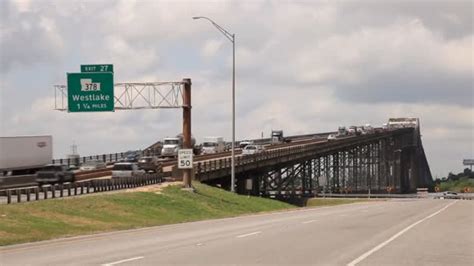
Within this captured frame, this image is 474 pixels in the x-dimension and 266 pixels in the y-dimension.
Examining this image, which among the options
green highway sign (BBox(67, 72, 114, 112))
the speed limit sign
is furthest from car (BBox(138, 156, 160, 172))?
green highway sign (BBox(67, 72, 114, 112))

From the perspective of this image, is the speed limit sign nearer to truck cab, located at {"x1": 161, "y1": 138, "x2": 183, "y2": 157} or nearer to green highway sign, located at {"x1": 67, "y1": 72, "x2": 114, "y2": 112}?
green highway sign, located at {"x1": 67, "y1": 72, "x2": 114, "y2": 112}

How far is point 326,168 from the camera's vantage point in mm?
149500

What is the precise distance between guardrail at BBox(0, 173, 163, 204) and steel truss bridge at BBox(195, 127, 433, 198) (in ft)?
30.4

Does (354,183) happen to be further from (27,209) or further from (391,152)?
(27,209)

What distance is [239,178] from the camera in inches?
3398

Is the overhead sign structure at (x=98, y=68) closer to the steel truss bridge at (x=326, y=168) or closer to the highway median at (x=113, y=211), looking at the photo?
the highway median at (x=113, y=211)

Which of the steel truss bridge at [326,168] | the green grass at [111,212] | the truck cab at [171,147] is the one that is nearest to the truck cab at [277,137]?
the steel truss bridge at [326,168]

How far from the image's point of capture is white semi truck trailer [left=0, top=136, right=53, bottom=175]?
50.4 m

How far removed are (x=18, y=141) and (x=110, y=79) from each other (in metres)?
9.19

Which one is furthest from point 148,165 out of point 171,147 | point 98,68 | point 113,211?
point 113,211

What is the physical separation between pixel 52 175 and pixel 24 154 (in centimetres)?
298

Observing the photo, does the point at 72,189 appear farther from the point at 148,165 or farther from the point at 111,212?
the point at 148,165

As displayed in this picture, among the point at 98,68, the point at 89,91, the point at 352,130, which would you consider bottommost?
the point at 89,91

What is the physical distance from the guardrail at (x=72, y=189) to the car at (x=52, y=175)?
433cm
